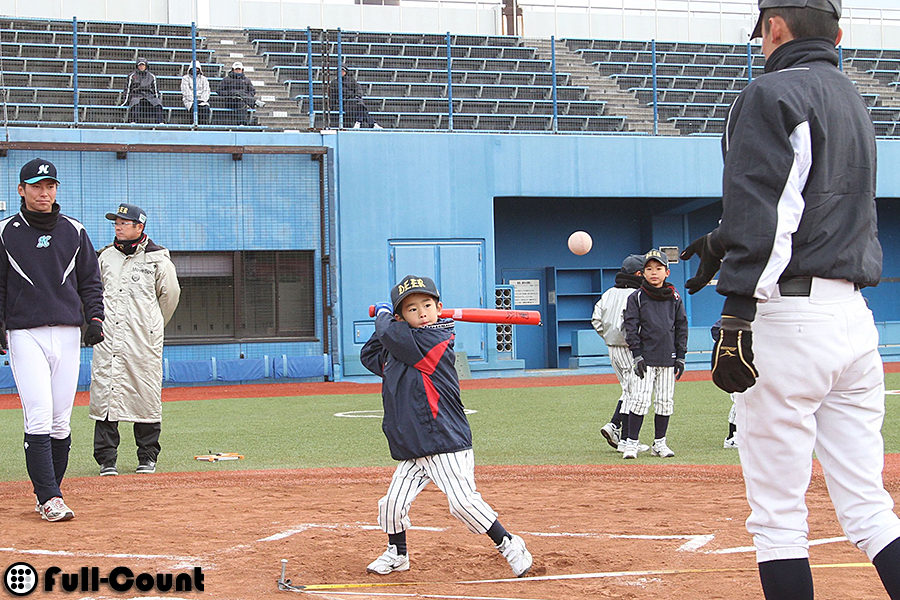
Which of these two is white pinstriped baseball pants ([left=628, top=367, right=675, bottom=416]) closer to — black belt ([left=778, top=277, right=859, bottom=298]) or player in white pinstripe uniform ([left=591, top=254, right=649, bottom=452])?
player in white pinstripe uniform ([left=591, top=254, right=649, bottom=452])

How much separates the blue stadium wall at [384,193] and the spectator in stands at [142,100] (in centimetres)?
69

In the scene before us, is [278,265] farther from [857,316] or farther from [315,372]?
[857,316]

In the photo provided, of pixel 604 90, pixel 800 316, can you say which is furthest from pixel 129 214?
pixel 604 90

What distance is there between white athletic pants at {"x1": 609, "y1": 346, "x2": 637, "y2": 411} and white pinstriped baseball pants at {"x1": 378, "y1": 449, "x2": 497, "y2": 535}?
4.37 metres

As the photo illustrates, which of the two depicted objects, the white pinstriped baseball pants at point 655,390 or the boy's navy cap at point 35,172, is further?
the white pinstriped baseball pants at point 655,390

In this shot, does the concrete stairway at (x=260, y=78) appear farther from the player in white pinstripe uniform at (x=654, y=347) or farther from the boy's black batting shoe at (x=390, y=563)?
the boy's black batting shoe at (x=390, y=563)

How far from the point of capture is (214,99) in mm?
19781

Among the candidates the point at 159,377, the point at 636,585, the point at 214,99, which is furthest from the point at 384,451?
the point at 214,99

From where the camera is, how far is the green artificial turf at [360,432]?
837 centimetres

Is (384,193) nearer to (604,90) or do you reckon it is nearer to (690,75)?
(604,90)

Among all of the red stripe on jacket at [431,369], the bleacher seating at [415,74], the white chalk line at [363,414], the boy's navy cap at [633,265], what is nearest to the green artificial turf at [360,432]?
the white chalk line at [363,414]

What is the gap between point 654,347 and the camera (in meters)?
8.27

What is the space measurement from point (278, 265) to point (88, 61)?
20.7ft
